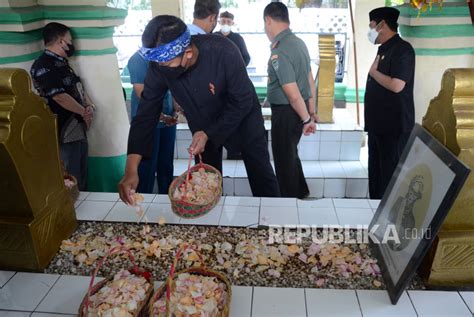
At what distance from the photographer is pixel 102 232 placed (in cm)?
179

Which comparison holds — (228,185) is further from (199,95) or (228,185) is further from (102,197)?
(102,197)

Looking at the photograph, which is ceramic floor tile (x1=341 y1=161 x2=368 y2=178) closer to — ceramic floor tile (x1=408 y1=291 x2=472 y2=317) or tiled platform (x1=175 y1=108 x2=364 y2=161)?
tiled platform (x1=175 y1=108 x2=364 y2=161)

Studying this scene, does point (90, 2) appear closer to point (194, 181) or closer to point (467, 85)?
point (194, 181)

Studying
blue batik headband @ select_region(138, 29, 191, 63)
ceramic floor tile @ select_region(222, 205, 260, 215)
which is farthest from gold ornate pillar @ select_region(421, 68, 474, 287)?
blue batik headband @ select_region(138, 29, 191, 63)

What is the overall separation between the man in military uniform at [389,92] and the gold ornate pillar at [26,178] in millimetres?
2403

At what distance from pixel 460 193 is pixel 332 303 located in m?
0.57

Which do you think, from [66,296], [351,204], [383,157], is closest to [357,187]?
[383,157]

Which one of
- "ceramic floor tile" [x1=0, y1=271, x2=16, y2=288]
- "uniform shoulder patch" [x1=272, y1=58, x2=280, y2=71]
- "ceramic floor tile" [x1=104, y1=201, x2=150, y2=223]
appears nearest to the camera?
"ceramic floor tile" [x1=0, y1=271, x2=16, y2=288]

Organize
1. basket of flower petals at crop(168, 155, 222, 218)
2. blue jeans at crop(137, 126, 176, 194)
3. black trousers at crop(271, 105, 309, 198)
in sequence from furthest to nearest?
blue jeans at crop(137, 126, 176, 194) < black trousers at crop(271, 105, 309, 198) < basket of flower petals at crop(168, 155, 222, 218)

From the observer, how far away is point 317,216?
6.05 feet

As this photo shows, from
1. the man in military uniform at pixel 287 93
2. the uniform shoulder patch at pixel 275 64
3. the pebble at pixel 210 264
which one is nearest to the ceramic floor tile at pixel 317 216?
the pebble at pixel 210 264

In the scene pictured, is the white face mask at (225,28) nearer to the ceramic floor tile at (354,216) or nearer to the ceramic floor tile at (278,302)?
the ceramic floor tile at (354,216)

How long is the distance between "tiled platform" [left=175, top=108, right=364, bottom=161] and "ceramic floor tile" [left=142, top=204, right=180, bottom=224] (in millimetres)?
2384

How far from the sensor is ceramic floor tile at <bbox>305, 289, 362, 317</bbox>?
1.30 meters
